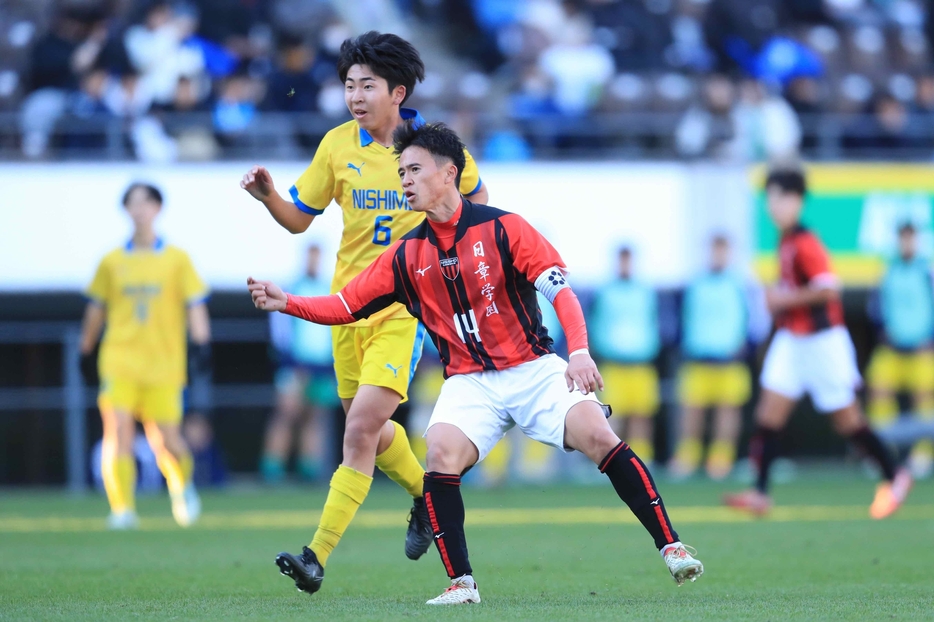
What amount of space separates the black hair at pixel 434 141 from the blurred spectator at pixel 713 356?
392 inches

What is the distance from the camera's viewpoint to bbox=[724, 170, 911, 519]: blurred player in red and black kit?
34.3ft

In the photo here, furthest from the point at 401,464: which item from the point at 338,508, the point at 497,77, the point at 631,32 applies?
the point at 631,32

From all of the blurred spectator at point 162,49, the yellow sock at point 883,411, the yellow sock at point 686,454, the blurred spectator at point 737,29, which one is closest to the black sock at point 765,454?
the yellow sock at point 686,454

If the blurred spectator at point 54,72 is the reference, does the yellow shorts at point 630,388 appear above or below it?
below

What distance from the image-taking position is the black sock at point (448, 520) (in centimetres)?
588

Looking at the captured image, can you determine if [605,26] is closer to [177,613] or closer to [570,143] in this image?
[570,143]

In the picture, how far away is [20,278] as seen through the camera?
15.1 meters

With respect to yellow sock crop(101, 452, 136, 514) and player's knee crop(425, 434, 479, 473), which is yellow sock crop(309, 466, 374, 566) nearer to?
player's knee crop(425, 434, 479, 473)

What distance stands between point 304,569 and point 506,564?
6.87 ft

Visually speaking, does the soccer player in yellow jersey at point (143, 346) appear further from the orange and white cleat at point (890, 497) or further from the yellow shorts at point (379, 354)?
the orange and white cleat at point (890, 497)

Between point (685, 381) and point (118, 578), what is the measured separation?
10.2 m

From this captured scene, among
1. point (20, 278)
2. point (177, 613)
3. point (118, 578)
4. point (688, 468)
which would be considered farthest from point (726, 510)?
point (20, 278)

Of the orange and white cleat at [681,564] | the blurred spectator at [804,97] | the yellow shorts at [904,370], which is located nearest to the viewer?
the orange and white cleat at [681,564]

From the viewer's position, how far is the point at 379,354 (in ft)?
21.9
